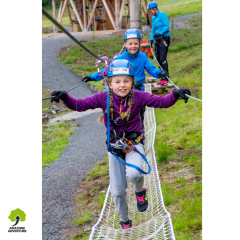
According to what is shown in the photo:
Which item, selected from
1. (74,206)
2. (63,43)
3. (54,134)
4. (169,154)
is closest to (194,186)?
(169,154)

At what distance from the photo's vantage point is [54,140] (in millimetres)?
8281

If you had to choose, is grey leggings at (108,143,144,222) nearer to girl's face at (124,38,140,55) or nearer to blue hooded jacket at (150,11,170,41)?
girl's face at (124,38,140,55)

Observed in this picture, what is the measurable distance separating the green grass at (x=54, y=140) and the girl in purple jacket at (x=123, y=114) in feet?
13.9

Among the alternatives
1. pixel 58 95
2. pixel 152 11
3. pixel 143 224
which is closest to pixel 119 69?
pixel 58 95

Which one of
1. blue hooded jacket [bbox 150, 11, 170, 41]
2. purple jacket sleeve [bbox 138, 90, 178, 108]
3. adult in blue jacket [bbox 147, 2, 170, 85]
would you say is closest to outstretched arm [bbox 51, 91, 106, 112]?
purple jacket sleeve [bbox 138, 90, 178, 108]

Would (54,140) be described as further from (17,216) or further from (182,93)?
(182,93)

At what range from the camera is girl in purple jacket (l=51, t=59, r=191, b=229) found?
2.88 metres

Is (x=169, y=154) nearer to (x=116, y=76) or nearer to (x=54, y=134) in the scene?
(x=116, y=76)

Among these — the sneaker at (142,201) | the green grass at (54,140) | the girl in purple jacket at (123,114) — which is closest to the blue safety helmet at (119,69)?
the girl in purple jacket at (123,114)

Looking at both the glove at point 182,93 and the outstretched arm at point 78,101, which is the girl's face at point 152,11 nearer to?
the outstretched arm at point 78,101

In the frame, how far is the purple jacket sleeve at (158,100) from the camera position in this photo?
9.21 feet

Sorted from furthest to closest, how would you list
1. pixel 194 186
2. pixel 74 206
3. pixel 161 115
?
pixel 161 115, pixel 74 206, pixel 194 186

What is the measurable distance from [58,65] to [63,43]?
3.26 m

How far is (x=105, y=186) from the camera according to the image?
5500 mm
